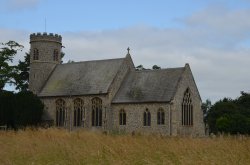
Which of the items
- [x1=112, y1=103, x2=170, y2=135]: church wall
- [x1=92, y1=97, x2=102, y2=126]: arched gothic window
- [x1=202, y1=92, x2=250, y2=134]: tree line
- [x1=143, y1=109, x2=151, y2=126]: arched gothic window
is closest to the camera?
[x1=112, y1=103, x2=170, y2=135]: church wall

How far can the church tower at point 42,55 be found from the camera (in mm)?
54031

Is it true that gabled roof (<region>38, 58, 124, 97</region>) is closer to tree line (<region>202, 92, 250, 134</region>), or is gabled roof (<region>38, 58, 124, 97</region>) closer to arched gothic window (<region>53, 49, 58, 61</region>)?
arched gothic window (<region>53, 49, 58, 61</region>)

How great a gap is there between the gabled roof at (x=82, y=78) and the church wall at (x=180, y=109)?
23.9ft

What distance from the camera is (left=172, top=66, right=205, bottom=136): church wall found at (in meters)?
44.3

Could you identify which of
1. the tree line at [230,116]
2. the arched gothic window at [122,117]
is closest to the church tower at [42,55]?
the arched gothic window at [122,117]

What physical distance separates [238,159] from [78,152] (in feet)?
13.7

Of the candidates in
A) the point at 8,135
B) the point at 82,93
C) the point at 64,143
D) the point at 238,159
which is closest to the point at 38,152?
the point at 64,143

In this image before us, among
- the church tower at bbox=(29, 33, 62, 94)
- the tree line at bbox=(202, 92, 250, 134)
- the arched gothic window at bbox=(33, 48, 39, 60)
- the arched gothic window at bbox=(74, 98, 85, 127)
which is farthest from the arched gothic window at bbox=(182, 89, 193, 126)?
the arched gothic window at bbox=(33, 48, 39, 60)

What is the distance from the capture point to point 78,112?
48938 mm

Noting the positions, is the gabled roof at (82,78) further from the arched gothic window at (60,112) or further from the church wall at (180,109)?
the church wall at (180,109)

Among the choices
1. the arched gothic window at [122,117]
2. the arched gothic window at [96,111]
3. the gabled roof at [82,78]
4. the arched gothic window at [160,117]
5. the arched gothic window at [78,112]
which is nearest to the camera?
the arched gothic window at [160,117]

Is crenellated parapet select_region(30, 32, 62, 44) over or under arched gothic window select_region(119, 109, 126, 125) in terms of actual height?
over

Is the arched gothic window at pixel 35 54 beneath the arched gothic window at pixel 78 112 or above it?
above

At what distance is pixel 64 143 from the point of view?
1314cm
